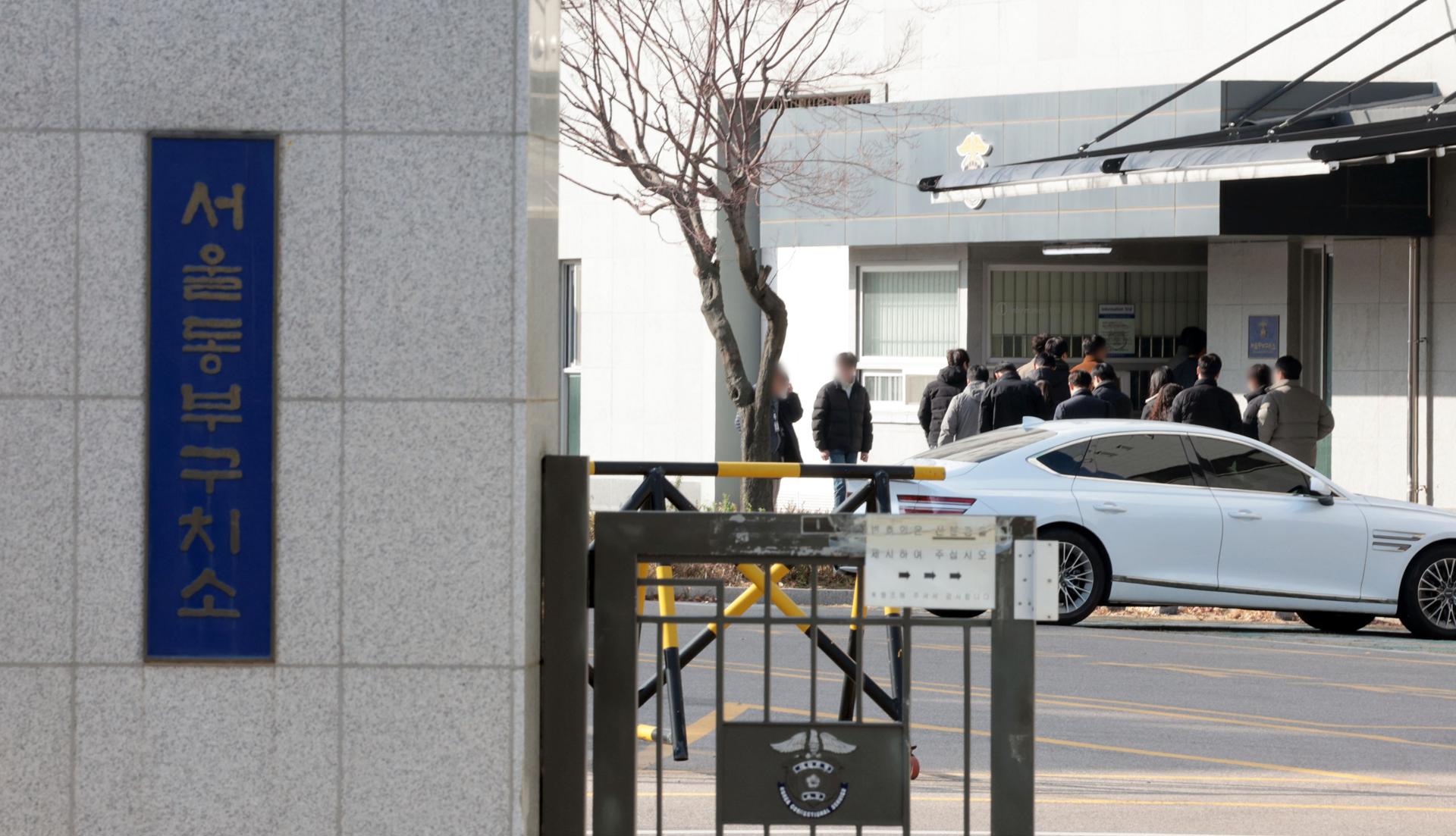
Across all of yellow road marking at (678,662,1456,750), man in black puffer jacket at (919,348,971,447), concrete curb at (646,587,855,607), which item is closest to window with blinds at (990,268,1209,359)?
man in black puffer jacket at (919,348,971,447)

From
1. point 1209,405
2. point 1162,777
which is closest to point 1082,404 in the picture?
point 1209,405

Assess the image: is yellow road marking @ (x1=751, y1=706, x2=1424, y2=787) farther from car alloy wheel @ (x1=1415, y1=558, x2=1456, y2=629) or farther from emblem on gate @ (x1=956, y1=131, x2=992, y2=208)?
emblem on gate @ (x1=956, y1=131, x2=992, y2=208)

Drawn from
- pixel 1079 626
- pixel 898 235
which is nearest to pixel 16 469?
pixel 1079 626

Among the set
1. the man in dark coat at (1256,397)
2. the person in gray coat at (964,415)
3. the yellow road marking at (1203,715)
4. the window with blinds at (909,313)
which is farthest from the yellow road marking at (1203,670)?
the window with blinds at (909,313)

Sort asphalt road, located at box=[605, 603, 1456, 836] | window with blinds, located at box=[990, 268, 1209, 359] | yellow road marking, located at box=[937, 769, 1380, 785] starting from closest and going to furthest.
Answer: asphalt road, located at box=[605, 603, 1456, 836] < yellow road marking, located at box=[937, 769, 1380, 785] < window with blinds, located at box=[990, 268, 1209, 359]

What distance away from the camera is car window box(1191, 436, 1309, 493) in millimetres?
12844

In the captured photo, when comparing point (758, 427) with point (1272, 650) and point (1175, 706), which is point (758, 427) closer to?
point (1272, 650)

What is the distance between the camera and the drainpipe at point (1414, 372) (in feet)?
60.5

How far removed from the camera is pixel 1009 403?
51.9 ft

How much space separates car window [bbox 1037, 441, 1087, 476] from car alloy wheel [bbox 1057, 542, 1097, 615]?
597mm

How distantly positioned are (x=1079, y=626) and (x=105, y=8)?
10.1 metres

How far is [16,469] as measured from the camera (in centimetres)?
424

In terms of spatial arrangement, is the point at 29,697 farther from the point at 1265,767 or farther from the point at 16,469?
the point at 1265,767

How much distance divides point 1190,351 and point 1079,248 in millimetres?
1826
